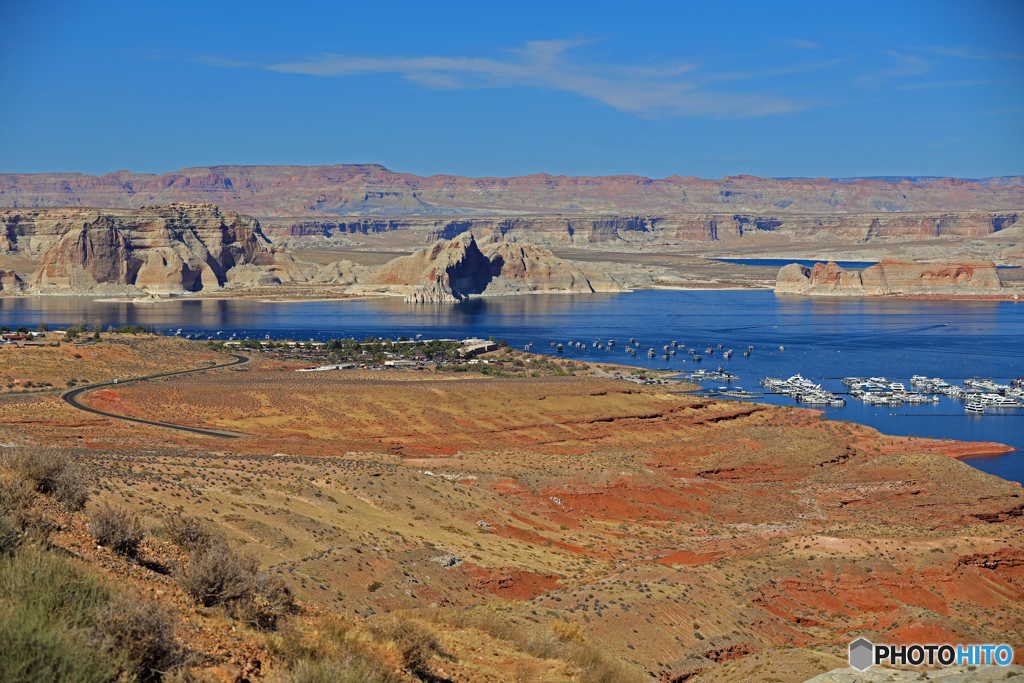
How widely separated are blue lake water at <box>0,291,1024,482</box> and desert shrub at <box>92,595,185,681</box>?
50838 millimetres

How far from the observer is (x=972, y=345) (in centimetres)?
11862

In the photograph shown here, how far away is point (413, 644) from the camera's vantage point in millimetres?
13617

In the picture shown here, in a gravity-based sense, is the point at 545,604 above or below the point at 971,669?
below

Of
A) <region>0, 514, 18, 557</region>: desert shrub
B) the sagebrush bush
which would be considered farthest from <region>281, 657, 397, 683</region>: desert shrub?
<region>0, 514, 18, 557</region>: desert shrub

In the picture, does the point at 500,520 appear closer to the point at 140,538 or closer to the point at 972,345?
the point at 140,538

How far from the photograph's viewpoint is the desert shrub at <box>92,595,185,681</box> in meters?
10.1

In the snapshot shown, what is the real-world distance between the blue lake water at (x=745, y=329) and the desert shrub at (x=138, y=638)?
167 ft

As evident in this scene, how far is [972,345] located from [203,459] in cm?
11025

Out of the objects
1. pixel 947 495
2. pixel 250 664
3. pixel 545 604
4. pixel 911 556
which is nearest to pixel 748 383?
pixel 947 495
